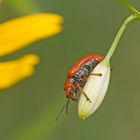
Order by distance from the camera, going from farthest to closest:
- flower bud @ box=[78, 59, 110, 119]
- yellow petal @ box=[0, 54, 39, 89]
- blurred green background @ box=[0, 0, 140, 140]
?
blurred green background @ box=[0, 0, 140, 140], yellow petal @ box=[0, 54, 39, 89], flower bud @ box=[78, 59, 110, 119]

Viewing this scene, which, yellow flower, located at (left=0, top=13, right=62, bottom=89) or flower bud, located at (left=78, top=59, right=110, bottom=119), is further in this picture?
yellow flower, located at (left=0, top=13, right=62, bottom=89)

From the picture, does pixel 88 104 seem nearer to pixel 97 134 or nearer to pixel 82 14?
pixel 97 134

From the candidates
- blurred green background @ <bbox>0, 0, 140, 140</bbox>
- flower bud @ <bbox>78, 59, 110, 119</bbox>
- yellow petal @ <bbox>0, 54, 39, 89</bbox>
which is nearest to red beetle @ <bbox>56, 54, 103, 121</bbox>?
flower bud @ <bbox>78, 59, 110, 119</bbox>

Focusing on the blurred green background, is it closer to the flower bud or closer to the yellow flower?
the yellow flower

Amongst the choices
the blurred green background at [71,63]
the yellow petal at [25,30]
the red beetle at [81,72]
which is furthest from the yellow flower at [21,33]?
the blurred green background at [71,63]

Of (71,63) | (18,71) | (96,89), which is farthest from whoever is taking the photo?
(71,63)

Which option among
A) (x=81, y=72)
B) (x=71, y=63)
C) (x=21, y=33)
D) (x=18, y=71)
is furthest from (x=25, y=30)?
(x=71, y=63)

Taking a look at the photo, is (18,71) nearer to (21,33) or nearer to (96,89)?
(21,33)
